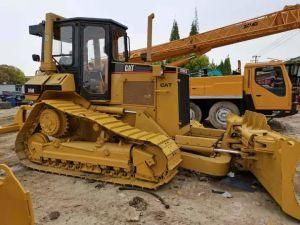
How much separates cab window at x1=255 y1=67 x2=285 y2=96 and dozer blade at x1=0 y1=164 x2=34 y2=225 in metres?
9.28

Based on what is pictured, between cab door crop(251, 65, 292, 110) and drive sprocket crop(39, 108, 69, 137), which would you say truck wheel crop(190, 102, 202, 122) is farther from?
drive sprocket crop(39, 108, 69, 137)

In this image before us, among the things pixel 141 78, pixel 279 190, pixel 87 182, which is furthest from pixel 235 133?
pixel 87 182

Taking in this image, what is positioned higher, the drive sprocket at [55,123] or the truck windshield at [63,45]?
the truck windshield at [63,45]

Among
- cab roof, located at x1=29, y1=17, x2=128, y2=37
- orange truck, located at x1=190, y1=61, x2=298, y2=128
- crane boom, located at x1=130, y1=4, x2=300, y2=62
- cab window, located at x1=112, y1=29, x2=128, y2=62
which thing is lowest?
orange truck, located at x1=190, y1=61, x2=298, y2=128

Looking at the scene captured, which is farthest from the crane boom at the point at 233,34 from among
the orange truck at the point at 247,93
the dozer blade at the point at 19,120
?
the dozer blade at the point at 19,120

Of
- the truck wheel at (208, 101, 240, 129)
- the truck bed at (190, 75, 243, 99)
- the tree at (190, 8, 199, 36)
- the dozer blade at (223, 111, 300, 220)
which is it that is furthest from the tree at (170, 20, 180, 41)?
the dozer blade at (223, 111, 300, 220)

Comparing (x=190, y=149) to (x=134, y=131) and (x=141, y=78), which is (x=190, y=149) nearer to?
(x=134, y=131)

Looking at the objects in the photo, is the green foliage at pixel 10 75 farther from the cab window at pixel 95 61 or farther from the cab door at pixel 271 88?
the cab window at pixel 95 61

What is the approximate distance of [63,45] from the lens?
20.4ft

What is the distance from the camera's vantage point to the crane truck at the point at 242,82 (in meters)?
10.3

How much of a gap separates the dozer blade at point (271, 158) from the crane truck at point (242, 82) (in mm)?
5043

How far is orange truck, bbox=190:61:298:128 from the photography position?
10.3 m

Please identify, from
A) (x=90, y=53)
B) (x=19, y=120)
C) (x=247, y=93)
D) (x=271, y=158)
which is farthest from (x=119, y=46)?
(x=247, y=93)

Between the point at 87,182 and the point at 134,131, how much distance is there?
1145mm
